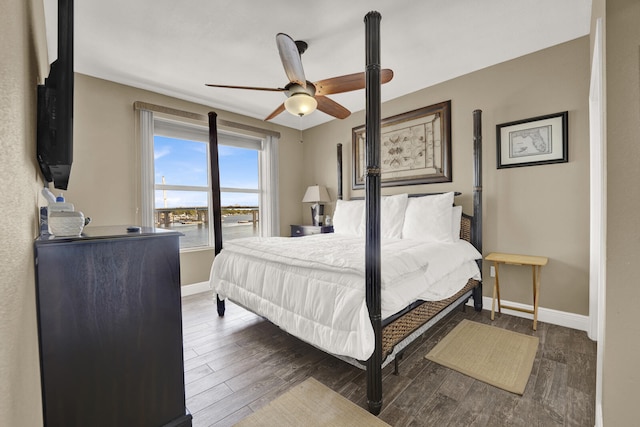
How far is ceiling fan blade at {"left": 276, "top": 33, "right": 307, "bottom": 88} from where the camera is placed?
1949mm

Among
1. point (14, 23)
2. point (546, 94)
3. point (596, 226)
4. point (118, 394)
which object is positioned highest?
point (546, 94)

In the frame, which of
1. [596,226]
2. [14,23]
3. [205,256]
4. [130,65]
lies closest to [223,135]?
[130,65]

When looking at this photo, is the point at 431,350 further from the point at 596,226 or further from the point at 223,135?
the point at 223,135

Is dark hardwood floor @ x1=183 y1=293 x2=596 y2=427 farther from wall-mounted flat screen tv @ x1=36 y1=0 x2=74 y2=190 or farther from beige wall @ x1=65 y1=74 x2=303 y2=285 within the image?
beige wall @ x1=65 y1=74 x2=303 y2=285

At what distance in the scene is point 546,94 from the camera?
267cm

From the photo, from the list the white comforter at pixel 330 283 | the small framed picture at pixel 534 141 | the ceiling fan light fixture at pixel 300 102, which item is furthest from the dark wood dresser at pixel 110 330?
the small framed picture at pixel 534 141

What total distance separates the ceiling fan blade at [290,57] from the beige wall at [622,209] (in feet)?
5.51

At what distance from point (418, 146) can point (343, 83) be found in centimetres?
165

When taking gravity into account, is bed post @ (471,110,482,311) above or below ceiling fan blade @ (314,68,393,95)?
below

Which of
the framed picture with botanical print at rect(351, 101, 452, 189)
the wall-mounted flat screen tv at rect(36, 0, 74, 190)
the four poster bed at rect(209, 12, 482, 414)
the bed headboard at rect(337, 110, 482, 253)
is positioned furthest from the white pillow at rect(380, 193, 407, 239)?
the wall-mounted flat screen tv at rect(36, 0, 74, 190)

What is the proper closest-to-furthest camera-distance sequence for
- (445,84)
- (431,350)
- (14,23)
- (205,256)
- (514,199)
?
(14,23) < (431,350) < (514,199) < (445,84) < (205,256)

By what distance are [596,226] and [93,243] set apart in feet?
11.1

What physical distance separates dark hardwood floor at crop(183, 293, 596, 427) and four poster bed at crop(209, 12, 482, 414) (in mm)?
218

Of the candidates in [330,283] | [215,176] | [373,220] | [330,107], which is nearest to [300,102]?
[330,107]
